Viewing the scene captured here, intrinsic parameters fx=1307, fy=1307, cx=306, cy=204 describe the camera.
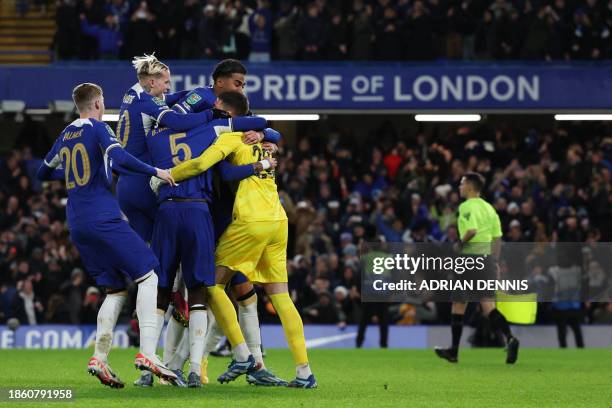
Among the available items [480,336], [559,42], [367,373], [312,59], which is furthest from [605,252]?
[367,373]

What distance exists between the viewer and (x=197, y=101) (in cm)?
987

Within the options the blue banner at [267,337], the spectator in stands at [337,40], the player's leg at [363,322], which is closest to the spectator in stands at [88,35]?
the spectator in stands at [337,40]

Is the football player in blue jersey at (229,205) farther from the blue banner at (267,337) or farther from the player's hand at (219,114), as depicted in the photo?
the blue banner at (267,337)

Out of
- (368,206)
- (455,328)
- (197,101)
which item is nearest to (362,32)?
(368,206)

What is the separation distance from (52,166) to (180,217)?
40.8 inches

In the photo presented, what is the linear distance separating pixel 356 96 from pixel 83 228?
14780 millimetres

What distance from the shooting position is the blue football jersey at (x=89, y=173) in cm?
923

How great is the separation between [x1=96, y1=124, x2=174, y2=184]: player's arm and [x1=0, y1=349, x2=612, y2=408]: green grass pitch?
151cm

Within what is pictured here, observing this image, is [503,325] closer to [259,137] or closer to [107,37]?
[259,137]

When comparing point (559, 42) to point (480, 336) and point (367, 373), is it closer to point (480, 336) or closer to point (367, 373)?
point (480, 336)

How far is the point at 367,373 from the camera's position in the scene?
12.4m

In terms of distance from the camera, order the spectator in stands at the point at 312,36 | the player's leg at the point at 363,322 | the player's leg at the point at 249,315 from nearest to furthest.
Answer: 1. the player's leg at the point at 249,315
2. the player's leg at the point at 363,322
3. the spectator in stands at the point at 312,36

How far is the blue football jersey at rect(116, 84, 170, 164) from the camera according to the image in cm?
967

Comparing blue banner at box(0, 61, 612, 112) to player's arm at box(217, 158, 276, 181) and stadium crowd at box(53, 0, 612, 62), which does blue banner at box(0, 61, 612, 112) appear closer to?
stadium crowd at box(53, 0, 612, 62)
